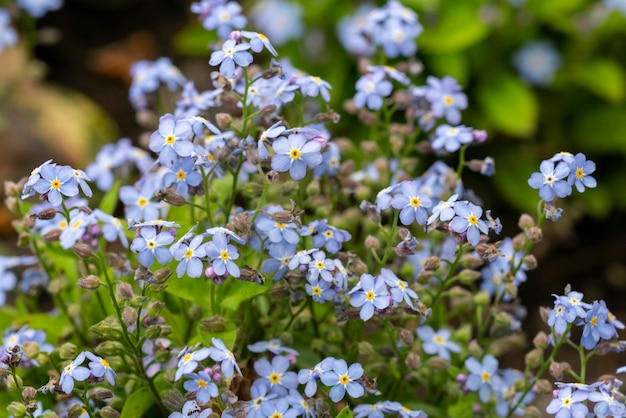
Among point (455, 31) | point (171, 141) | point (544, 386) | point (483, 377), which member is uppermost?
point (171, 141)


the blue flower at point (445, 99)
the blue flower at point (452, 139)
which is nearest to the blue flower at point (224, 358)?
the blue flower at point (452, 139)

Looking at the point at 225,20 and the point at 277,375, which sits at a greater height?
the point at 225,20

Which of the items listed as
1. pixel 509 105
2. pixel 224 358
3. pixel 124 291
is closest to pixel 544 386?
pixel 224 358

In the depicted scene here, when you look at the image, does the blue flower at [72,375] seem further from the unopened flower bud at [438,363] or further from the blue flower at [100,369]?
the unopened flower bud at [438,363]

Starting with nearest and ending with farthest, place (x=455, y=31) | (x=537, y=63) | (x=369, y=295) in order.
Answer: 1. (x=369, y=295)
2. (x=455, y=31)
3. (x=537, y=63)

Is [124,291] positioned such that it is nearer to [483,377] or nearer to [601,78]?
[483,377]

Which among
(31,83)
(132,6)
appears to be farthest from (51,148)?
A: (132,6)
